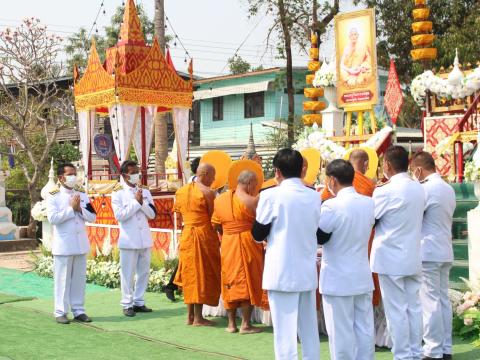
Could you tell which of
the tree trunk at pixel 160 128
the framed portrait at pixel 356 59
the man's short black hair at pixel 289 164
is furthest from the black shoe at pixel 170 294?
the tree trunk at pixel 160 128

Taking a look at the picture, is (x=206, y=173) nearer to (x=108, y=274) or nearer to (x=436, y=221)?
(x=436, y=221)

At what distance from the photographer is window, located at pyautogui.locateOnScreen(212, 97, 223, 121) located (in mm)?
32944

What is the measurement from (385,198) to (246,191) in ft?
6.09

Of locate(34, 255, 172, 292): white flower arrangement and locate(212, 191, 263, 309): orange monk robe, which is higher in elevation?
locate(212, 191, 263, 309): orange monk robe

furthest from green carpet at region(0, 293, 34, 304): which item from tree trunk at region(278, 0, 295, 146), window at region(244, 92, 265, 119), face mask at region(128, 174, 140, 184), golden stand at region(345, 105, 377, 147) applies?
window at region(244, 92, 265, 119)

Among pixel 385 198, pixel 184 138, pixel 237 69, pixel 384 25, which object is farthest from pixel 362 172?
pixel 237 69

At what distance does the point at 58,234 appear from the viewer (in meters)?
8.81

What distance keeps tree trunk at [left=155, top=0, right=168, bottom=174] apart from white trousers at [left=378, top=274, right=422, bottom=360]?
1331cm

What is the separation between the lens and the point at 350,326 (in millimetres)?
5586

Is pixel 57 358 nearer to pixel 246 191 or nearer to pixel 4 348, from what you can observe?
pixel 4 348

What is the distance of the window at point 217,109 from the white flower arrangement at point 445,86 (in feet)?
57.6

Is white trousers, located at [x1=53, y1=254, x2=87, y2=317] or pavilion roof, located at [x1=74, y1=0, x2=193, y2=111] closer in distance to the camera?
white trousers, located at [x1=53, y1=254, x2=87, y2=317]

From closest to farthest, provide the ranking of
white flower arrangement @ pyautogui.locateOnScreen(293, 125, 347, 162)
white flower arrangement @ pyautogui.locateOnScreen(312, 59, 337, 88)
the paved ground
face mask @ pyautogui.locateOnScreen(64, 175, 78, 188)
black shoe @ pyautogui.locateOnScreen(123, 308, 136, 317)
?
face mask @ pyautogui.locateOnScreen(64, 175, 78, 188) < black shoe @ pyautogui.locateOnScreen(123, 308, 136, 317) < white flower arrangement @ pyautogui.locateOnScreen(293, 125, 347, 162) < white flower arrangement @ pyautogui.locateOnScreen(312, 59, 337, 88) < the paved ground

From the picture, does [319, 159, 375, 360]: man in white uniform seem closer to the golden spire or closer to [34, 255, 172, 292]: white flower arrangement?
[34, 255, 172, 292]: white flower arrangement
